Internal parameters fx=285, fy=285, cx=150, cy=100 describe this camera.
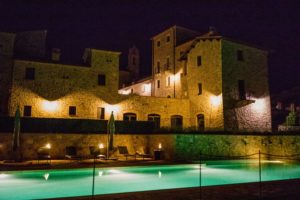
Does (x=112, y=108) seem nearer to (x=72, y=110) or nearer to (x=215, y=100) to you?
(x=72, y=110)

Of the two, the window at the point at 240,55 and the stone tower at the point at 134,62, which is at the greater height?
the stone tower at the point at 134,62

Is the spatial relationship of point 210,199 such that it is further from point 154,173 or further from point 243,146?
point 243,146

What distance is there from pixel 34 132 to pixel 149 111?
10775 millimetres

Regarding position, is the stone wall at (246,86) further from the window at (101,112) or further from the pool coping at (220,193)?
the pool coping at (220,193)

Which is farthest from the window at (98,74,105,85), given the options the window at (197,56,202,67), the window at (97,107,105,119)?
the window at (197,56,202,67)

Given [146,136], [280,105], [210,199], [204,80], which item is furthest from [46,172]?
[280,105]

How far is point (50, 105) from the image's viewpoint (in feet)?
73.2

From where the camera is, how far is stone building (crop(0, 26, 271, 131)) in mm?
22094

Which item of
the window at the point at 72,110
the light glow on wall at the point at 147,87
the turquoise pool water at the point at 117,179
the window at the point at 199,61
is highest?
the window at the point at 199,61

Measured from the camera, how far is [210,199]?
21.1 ft

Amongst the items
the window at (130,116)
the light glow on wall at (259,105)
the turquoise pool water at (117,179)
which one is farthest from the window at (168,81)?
the turquoise pool water at (117,179)

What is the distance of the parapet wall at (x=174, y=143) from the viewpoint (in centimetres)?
1617

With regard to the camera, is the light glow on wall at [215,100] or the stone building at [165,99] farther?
the light glow on wall at [215,100]

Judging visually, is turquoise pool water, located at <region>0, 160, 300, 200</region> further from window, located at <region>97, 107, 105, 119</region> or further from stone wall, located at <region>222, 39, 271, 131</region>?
window, located at <region>97, 107, 105, 119</region>
